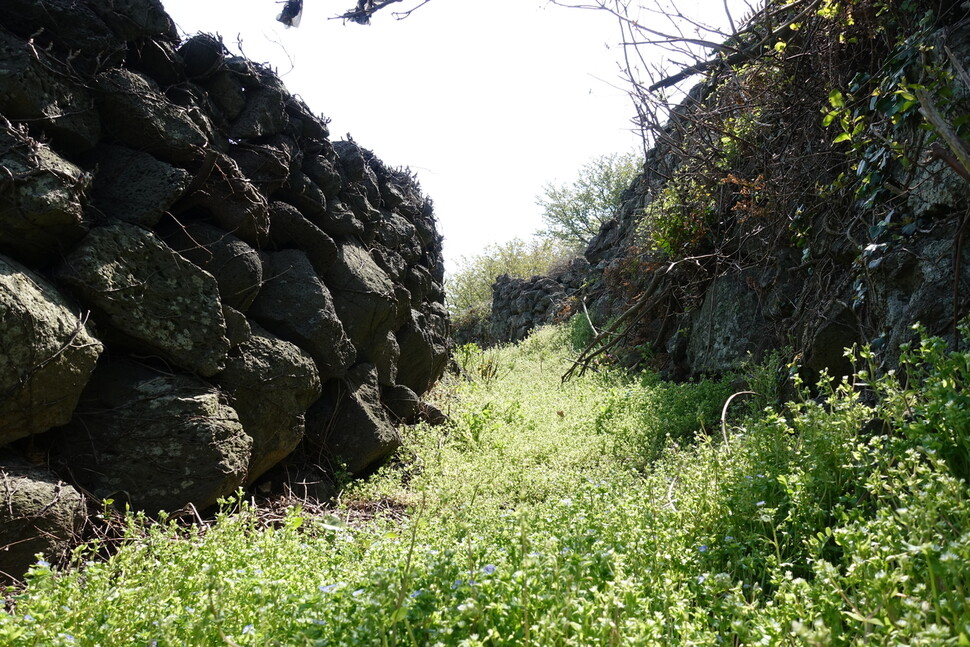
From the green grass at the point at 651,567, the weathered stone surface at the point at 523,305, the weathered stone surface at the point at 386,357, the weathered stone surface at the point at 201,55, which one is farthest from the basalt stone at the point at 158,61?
the weathered stone surface at the point at 523,305

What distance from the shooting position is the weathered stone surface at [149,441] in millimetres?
3484

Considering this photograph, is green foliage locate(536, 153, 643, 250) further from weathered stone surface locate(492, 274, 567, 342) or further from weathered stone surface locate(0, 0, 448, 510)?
weathered stone surface locate(0, 0, 448, 510)

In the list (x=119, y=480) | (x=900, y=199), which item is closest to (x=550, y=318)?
(x=900, y=199)

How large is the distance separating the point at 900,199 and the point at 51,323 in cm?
548

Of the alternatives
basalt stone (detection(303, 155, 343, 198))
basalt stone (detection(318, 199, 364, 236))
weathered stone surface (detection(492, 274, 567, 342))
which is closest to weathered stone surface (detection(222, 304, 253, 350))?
basalt stone (detection(318, 199, 364, 236))

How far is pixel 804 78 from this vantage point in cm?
550

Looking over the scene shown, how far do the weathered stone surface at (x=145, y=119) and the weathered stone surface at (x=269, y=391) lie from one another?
1461 mm

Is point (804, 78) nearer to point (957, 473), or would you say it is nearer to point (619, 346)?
→ point (957, 473)

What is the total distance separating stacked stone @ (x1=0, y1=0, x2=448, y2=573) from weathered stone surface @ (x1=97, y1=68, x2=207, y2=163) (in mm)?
13

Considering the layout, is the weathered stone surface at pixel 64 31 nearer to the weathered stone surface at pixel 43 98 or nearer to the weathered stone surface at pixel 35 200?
the weathered stone surface at pixel 43 98

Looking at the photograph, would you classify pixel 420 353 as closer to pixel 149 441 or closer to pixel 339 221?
pixel 339 221

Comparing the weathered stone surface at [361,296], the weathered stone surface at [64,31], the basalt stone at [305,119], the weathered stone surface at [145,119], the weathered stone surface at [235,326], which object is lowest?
the weathered stone surface at [235,326]

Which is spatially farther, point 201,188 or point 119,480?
point 201,188

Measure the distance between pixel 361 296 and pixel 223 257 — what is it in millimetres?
1741
